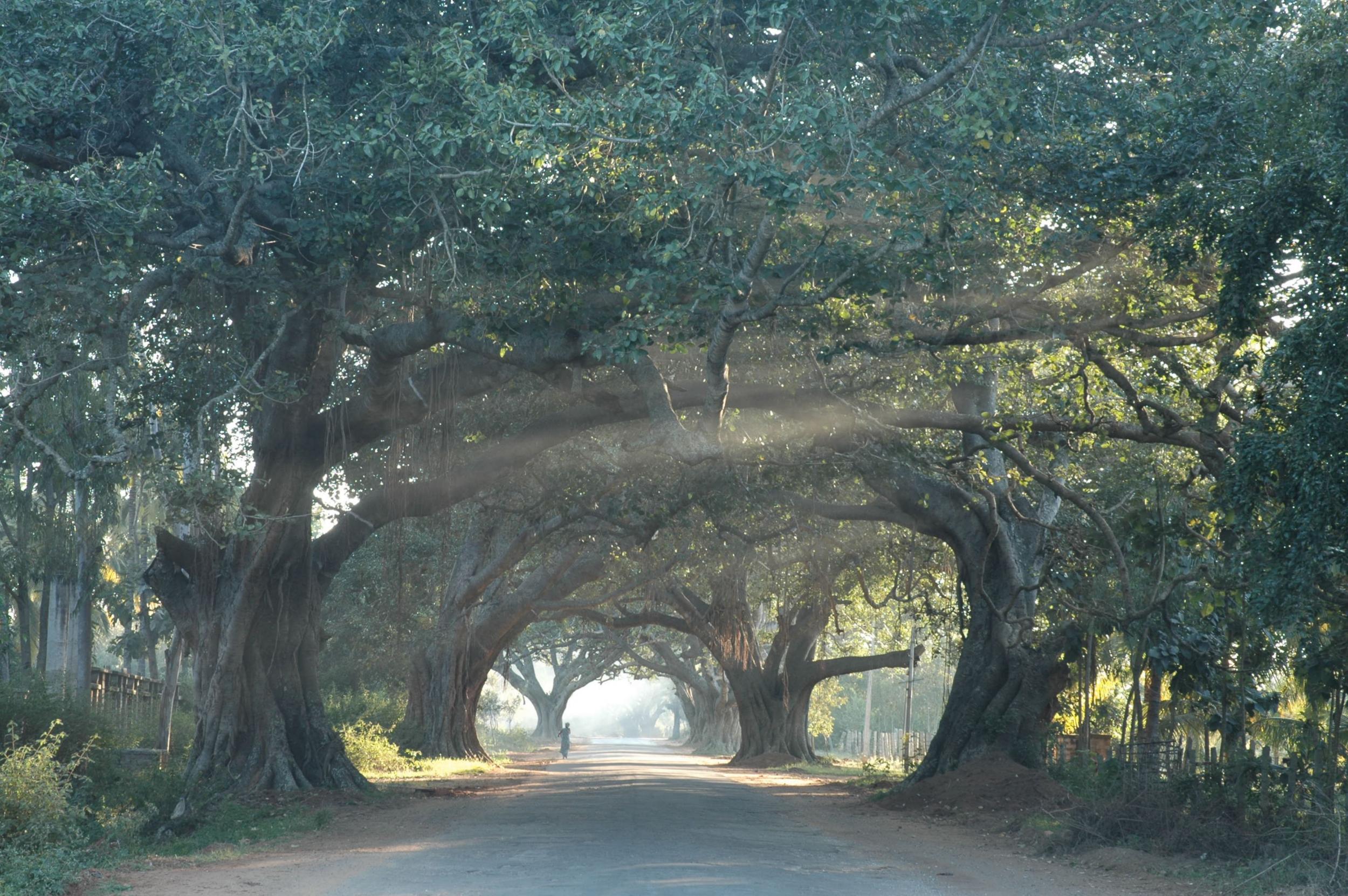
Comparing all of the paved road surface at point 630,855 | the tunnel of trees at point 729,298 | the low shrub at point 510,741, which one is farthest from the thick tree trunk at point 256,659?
the low shrub at point 510,741

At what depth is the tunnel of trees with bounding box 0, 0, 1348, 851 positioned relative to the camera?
35.0 ft

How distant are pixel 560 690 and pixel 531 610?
4264 cm

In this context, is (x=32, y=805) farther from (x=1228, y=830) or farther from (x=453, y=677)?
(x=453, y=677)

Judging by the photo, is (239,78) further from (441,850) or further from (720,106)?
(441,850)

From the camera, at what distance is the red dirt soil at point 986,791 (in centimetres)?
1661

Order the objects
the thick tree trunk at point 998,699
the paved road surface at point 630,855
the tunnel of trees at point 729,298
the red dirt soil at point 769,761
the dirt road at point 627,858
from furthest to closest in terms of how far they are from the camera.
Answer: the red dirt soil at point 769,761 → the thick tree trunk at point 998,699 → the tunnel of trees at point 729,298 → the dirt road at point 627,858 → the paved road surface at point 630,855

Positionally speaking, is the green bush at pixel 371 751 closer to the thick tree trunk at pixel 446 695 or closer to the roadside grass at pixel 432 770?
the roadside grass at pixel 432 770

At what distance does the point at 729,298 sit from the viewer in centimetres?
1137

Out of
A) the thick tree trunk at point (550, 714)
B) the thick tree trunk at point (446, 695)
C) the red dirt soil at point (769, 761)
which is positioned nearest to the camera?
the thick tree trunk at point (446, 695)

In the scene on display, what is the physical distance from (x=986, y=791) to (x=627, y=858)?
27.2 feet

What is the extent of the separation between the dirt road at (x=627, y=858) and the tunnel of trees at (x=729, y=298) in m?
2.56

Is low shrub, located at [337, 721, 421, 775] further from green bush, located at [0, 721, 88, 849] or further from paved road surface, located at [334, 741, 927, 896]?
green bush, located at [0, 721, 88, 849]

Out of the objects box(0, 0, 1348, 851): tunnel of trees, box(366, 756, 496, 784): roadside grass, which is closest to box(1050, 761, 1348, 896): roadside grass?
box(0, 0, 1348, 851): tunnel of trees

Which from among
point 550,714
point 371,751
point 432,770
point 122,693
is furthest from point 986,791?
point 550,714
